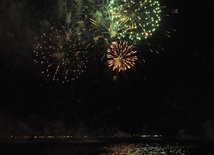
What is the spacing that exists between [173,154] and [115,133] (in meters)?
12.1

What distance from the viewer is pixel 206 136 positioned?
35.4 meters

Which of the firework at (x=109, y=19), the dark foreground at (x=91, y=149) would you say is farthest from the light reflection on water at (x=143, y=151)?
the firework at (x=109, y=19)

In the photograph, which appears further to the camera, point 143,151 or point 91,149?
point 91,149

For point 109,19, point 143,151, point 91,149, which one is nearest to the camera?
point 109,19

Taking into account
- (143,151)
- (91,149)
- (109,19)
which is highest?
(109,19)

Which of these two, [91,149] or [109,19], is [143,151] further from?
→ [109,19]

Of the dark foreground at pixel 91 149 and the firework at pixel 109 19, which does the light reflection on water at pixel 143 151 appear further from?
the firework at pixel 109 19

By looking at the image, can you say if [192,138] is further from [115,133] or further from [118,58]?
[118,58]

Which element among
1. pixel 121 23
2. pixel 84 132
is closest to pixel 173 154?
pixel 121 23

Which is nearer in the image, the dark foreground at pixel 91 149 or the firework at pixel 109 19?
the firework at pixel 109 19

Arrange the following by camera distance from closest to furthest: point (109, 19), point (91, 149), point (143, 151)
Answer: point (109, 19), point (143, 151), point (91, 149)

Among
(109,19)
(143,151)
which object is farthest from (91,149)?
(109,19)

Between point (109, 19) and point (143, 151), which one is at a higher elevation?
point (109, 19)

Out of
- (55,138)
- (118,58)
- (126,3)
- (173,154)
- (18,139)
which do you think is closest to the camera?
(126,3)
